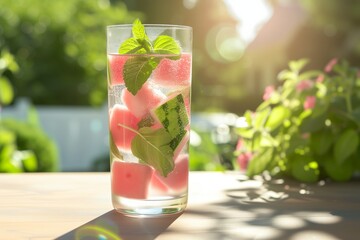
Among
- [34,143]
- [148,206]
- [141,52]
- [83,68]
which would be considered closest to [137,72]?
[141,52]

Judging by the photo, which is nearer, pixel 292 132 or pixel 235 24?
pixel 292 132

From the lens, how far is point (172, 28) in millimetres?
1264

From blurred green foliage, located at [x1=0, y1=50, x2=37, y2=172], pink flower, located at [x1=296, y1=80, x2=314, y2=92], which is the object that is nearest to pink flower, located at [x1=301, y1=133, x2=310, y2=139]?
pink flower, located at [x1=296, y1=80, x2=314, y2=92]

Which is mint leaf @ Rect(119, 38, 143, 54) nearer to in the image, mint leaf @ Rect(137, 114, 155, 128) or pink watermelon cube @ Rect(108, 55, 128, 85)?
pink watermelon cube @ Rect(108, 55, 128, 85)

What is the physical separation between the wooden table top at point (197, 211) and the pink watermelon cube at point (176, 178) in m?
0.06

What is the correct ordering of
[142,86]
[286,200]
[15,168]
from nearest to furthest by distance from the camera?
[142,86], [286,200], [15,168]

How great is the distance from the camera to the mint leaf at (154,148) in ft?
4.02

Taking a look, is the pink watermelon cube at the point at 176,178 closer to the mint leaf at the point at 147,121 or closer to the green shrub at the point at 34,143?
the mint leaf at the point at 147,121

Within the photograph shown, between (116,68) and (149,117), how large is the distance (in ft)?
0.44

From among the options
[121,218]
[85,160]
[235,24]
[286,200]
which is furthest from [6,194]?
[235,24]

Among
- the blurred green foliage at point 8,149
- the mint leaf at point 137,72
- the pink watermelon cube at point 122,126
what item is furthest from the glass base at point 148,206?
the blurred green foliage at point 8,149

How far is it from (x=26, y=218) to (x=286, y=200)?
606 mm

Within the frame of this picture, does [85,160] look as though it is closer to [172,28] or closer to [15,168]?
[15,168]

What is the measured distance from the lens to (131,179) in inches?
49.4
